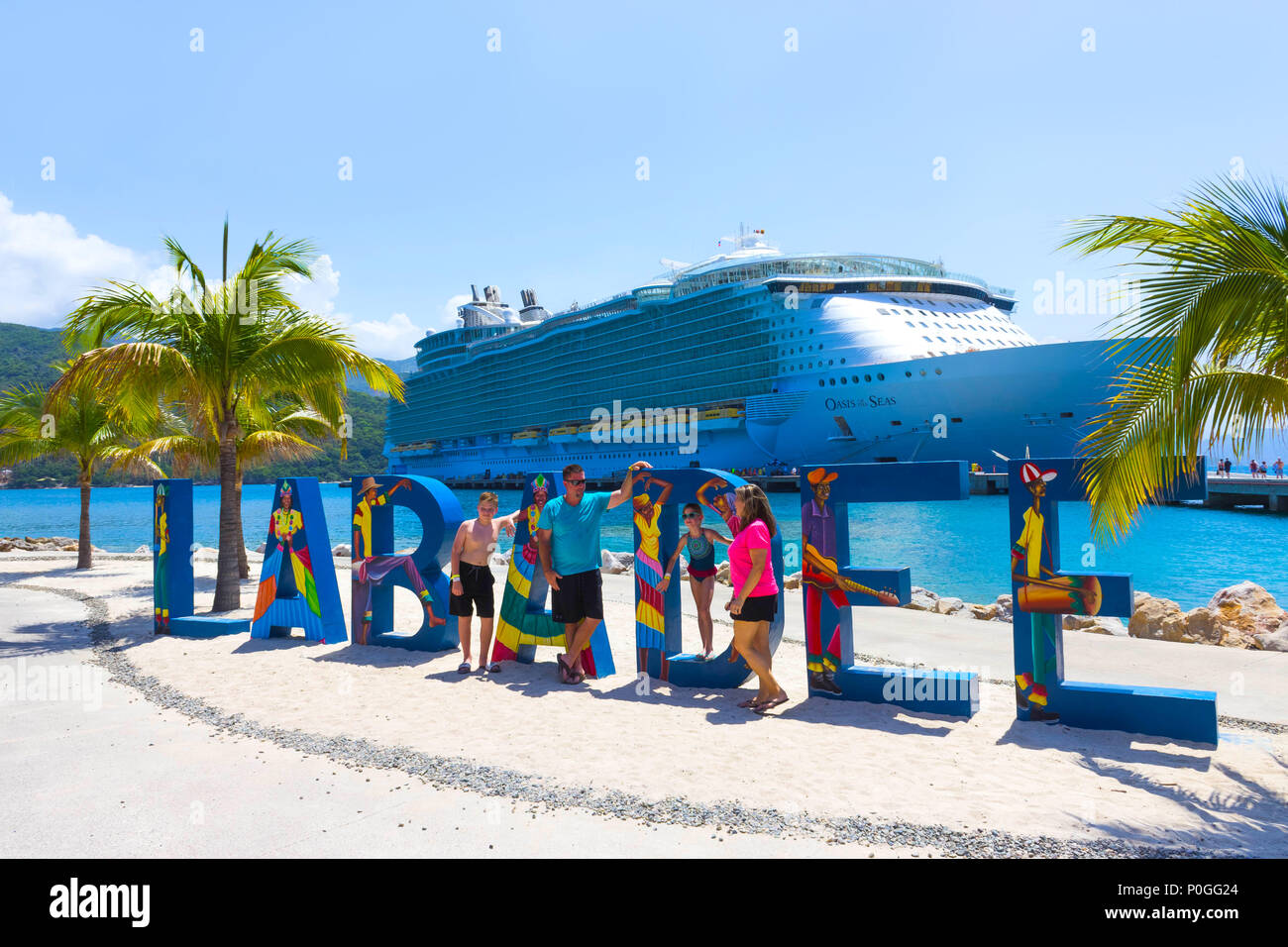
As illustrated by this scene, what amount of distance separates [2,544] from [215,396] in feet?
61.4

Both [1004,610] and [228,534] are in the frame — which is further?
[1004,610]

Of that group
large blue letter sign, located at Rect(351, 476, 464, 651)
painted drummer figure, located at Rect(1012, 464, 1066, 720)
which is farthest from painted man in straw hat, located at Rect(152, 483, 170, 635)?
painted drummer figure, located at Rect(1012, 464, 1066, 720)

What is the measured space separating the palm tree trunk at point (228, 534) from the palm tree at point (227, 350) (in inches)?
0.5

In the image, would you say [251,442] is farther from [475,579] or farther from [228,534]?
[475,579]

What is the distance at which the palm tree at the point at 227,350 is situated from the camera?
9789mm

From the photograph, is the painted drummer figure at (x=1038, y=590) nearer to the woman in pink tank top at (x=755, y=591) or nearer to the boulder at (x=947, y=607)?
the woman in pink tank top at (x=755, y=591)

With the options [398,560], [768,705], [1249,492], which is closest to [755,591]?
[768,705]

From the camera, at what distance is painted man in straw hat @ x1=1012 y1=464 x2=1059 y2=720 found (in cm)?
534

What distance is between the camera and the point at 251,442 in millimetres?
14078

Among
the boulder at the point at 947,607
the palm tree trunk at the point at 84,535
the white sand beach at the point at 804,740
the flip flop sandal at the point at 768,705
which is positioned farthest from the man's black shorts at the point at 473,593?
the palm tree trunk at the point at 84,535

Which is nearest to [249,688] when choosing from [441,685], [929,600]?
[441,685]

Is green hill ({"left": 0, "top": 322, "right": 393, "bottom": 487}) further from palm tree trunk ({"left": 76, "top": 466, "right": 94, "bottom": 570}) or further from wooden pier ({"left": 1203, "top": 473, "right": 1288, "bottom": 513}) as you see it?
wooden pier ({"left": 1203, "top": 473, "right": 1288, "bottom": 513})

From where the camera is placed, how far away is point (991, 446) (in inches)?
1486

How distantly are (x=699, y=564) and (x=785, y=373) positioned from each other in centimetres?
4137
